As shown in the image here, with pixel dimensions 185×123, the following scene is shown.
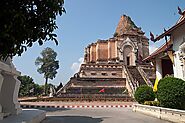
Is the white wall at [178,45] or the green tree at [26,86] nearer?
the white wall at [178,45]

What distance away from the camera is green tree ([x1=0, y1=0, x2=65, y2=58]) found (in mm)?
4764

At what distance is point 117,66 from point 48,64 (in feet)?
77.1

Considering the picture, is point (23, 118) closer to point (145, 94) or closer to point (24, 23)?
point (24, 23)

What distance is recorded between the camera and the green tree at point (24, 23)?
15.6 ft

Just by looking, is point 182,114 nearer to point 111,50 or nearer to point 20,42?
point 20,42

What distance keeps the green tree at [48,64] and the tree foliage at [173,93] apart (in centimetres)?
5103

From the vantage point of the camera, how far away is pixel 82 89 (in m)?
34.1

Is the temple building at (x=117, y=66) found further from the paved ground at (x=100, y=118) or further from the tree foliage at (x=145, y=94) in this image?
the paved ground at (x=100, y=118)

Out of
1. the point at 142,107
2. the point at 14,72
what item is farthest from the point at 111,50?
the point at 14,72

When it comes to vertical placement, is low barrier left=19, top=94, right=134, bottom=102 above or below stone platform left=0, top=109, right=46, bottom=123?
above

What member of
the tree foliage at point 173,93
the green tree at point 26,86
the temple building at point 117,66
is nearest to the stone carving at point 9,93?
the tree foliage at point 173,93

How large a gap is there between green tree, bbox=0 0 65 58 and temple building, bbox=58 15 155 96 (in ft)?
81.4

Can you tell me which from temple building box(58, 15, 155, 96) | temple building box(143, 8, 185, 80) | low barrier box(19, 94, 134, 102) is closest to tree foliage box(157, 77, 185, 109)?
temple building box(143, 8, 185, 80)

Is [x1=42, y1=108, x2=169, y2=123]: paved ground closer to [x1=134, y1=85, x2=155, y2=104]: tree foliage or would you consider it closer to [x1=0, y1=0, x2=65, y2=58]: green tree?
[x1=134, y1=85, x2=155, y2=104]: tree foliage
